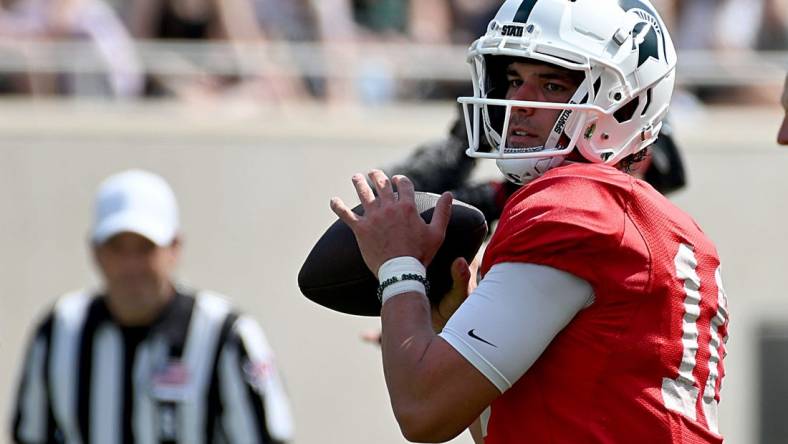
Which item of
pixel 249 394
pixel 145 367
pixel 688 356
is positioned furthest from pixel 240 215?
pixel 688 356

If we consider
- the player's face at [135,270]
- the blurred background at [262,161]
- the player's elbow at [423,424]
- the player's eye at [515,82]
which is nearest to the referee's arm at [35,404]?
the player's face at [135,270]

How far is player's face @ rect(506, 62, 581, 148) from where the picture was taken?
2.67 metres

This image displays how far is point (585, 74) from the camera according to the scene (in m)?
2.67

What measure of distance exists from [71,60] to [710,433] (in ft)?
16.3

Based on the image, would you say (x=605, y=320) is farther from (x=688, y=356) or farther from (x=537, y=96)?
(x=537, y=96)

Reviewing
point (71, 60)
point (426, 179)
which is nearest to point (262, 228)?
point (71, 60)

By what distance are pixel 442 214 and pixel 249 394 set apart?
2.29 meters

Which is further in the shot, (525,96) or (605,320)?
(525,96)

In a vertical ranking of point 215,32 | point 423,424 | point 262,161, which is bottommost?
point 262,161

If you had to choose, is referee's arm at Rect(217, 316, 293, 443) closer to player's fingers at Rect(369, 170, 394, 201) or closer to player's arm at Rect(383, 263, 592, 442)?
player's fingers at Rect(369, 170, 394, 201)

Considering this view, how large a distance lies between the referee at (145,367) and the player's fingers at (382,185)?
87.1 inches

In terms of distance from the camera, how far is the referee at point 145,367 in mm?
4816

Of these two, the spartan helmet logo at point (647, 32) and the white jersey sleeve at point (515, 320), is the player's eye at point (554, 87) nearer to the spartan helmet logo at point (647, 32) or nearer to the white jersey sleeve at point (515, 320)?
the spartan helmet logo at point (647, 32)

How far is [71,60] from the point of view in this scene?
23.0 feet
